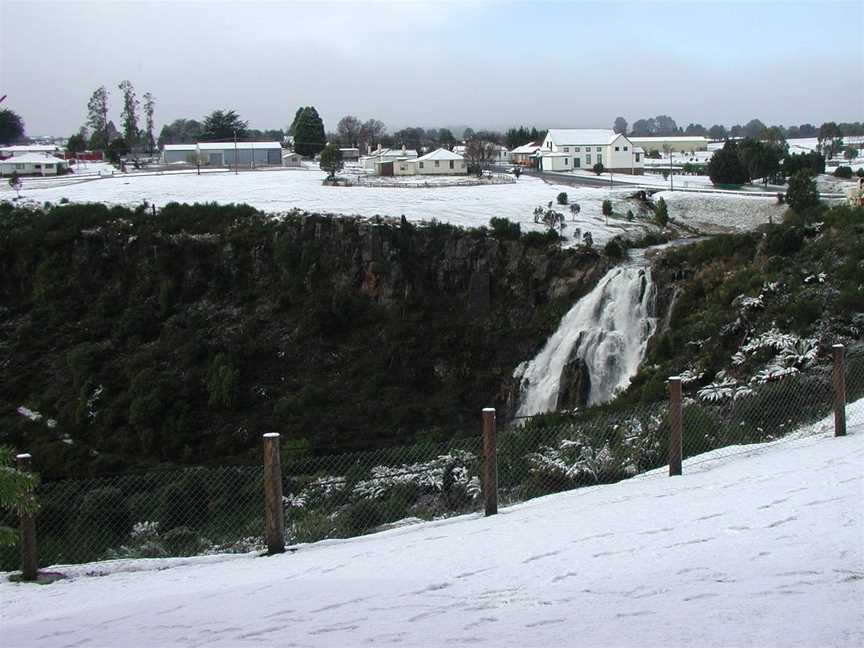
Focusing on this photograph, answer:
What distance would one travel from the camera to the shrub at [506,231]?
32.8 metres

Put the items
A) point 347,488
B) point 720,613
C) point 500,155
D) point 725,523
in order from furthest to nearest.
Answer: point 500,155, point 347,488, point 725,523, point 720,613

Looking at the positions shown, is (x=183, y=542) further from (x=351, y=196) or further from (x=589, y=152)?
(x=589, y=152)

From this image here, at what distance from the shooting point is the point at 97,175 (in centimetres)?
6325

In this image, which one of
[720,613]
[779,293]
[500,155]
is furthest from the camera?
[500,155]

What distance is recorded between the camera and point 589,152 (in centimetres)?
6391

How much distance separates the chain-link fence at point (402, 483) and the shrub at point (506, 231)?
2086cm

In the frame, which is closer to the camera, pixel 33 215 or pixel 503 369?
pixel 503 369

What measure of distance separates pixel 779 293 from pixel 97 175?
5520 cm

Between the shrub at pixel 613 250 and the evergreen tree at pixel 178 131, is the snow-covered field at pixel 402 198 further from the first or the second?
the evergreen tree at pixel 178 131

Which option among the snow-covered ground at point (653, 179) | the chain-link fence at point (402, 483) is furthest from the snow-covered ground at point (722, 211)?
the chain-link fence at point (402, 483)

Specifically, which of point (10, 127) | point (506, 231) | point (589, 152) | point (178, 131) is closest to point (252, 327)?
point (506, 231)

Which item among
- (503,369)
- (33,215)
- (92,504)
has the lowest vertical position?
(503,369)

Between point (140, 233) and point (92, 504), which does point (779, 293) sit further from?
point (140, 233)

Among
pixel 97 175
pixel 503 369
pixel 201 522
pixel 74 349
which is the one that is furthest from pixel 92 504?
pixel 97 175
